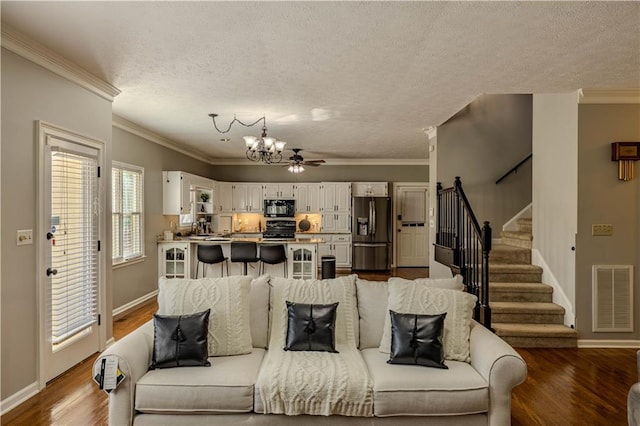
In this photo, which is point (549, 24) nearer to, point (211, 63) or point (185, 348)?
point (211, 63)

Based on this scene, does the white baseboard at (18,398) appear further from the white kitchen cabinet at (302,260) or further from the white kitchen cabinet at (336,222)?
the white kitchen cabinet at (336,222)

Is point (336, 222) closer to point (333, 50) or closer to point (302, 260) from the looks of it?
point (302, 260)

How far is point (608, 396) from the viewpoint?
302 cm

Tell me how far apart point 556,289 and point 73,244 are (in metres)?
5.10

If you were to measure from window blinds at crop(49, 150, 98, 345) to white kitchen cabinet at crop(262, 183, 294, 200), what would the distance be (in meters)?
5.71

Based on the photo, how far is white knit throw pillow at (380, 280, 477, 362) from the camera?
2.54m

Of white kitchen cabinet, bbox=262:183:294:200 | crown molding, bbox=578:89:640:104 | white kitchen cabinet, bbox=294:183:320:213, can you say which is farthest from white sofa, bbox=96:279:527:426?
white kitchen cabinet, bbox=262:183:294:200

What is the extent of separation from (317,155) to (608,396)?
269 inches

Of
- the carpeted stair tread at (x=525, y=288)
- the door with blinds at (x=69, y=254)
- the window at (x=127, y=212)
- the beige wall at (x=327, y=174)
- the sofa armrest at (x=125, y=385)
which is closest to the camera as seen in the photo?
the sofa armrest at (x=125, y=385)

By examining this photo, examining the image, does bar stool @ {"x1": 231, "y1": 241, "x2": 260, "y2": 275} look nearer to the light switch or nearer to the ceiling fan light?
the ceiling fan light

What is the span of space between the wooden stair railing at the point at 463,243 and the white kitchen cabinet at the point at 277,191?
447 cm

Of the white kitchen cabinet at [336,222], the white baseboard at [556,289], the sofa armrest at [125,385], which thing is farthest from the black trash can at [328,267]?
the sofa armrest at [125,385]

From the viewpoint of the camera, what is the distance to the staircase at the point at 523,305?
4137 mm

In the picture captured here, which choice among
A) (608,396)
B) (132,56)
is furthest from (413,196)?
(132,56)
